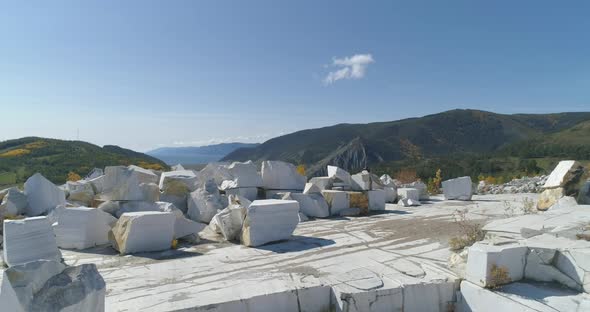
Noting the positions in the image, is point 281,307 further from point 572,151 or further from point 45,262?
point 572,151

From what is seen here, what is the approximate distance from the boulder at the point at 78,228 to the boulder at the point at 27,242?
111cm

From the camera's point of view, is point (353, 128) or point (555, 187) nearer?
point (555, 187)

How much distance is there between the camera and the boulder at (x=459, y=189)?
13.3m

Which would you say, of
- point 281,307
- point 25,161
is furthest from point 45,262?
point 25,161

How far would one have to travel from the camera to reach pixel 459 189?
528 inches

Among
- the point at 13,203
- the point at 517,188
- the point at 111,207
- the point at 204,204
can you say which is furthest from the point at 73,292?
the point at 517,188

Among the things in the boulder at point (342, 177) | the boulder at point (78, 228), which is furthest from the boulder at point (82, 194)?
the boulder at point (342, 177)

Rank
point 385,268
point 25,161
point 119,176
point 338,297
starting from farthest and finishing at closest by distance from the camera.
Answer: point 25,161, point 119,176, point 385,268, point 338,297

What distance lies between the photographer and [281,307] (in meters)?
4.62

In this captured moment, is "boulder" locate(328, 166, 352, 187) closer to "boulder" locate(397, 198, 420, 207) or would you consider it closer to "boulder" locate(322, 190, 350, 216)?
"boulder" locate(322, 190, 350, 216)

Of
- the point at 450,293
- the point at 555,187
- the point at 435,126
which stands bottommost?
the point at 450,293

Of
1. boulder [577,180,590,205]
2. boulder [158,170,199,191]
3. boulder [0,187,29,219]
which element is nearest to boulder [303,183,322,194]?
boulder [158,170,199,191]

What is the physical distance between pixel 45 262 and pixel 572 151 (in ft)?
221

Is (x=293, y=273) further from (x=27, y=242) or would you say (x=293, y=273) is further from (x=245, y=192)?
(x=245, y=192)
